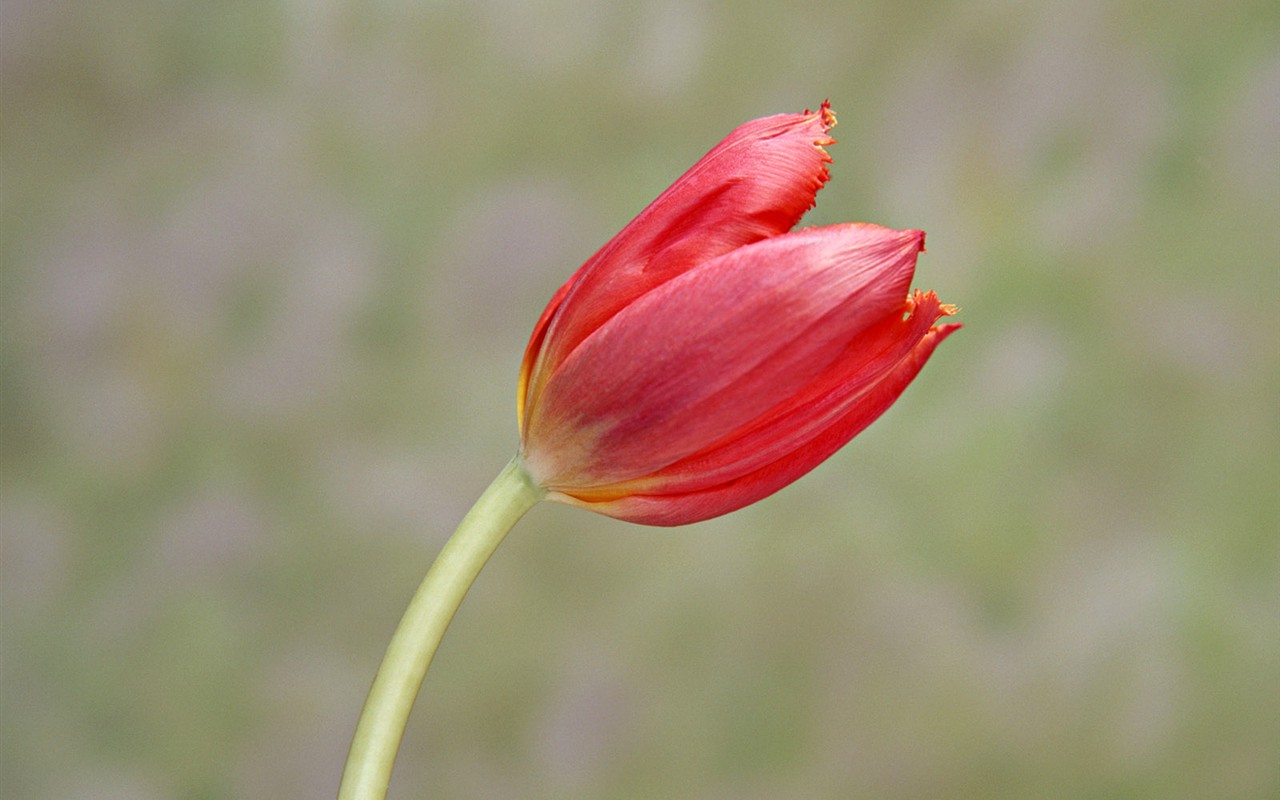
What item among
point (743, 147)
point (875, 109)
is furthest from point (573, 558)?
point (743, 147)

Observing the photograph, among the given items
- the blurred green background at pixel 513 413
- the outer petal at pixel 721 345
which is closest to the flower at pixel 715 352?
the outer petal at pixel 721 345

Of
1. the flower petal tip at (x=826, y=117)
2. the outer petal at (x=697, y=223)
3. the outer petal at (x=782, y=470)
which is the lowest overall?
the outer petal at (x=782, y=470)

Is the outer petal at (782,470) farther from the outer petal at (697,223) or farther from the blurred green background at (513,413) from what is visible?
A: the blurred green background at (513,413)

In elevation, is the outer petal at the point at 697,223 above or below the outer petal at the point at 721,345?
above

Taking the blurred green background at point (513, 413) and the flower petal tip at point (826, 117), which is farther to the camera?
the blurred green background at point (513, 413)

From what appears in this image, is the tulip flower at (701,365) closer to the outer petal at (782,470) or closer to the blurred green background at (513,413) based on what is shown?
the outer petal at (782,470)

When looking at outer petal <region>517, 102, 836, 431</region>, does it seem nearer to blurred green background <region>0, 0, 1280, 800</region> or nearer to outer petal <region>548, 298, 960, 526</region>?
outer petal <region>548, 298, 960, 526</region>

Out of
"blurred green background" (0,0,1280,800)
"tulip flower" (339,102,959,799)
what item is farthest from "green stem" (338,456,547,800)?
"blurred green background" (0,0,1280,800)

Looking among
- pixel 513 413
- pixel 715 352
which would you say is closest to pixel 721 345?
pixel 715 352
